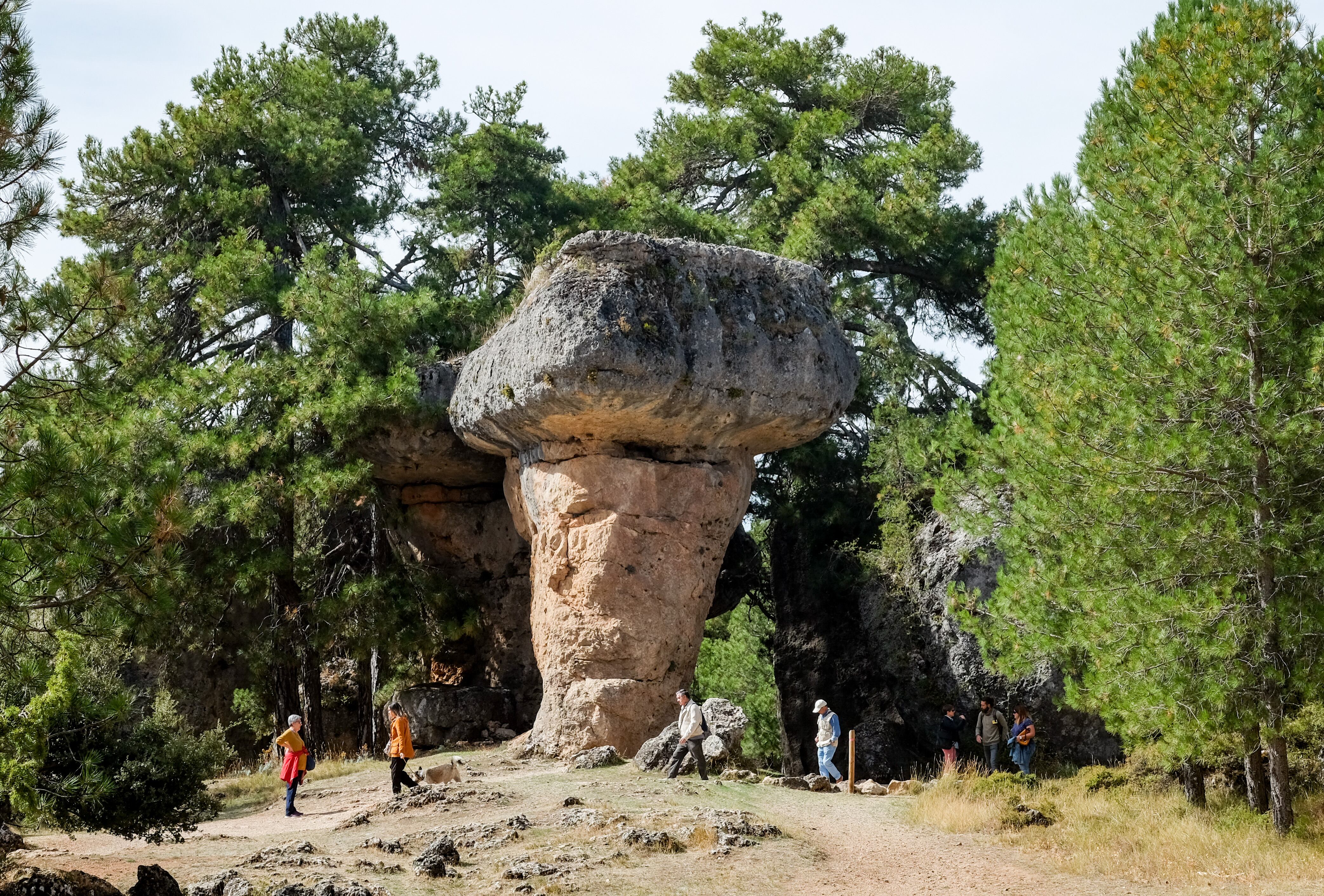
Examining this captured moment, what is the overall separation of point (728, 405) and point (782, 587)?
6.61 metres

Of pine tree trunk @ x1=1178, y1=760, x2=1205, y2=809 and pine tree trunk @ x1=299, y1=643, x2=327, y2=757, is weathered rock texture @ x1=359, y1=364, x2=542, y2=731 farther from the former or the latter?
pine tree trunk @ x1=1178, y1=760, x2=1205, y2=809

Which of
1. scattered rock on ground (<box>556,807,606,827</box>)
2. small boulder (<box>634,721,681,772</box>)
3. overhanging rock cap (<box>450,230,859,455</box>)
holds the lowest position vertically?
scattered rock on ground (<box>556,807,606,827</box>)

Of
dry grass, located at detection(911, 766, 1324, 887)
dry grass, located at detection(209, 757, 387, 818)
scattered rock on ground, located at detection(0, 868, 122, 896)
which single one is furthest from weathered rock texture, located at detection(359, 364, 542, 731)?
scattered rock on ground, located at detection(0, 868, 122, 896)

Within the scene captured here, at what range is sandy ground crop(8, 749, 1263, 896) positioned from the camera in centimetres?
1033

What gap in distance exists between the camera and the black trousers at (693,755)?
14.8 m

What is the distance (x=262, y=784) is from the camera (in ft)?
60.2

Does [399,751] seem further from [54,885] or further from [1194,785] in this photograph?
[1194,785]

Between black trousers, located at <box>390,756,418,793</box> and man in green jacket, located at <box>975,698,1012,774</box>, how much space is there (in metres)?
7.08

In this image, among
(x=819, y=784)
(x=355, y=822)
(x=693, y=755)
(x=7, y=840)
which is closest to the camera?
(x=7, y=840)

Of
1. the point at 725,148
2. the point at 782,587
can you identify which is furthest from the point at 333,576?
the point at 725,148

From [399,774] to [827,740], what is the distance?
17.1ft

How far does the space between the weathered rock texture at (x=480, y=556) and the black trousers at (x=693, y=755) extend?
6.93 metres

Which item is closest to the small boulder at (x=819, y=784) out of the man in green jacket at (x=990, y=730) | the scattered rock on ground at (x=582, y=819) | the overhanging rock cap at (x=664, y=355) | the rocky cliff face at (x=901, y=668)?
the man in green jacket at (x=990, y=730)

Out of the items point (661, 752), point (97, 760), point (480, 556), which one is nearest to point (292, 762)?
point (661, 752)
